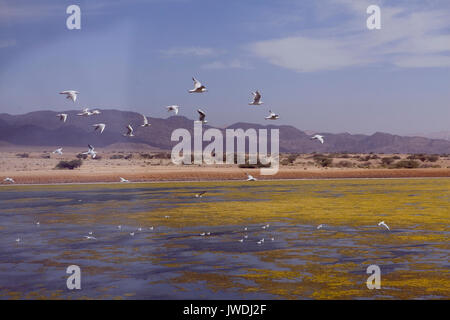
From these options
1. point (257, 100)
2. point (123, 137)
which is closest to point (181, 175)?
point (257, 100)

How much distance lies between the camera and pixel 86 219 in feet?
68.3

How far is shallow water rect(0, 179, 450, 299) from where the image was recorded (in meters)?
11.1

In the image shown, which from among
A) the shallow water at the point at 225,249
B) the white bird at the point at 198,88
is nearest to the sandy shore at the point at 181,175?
the shallow water at the point at 225,249

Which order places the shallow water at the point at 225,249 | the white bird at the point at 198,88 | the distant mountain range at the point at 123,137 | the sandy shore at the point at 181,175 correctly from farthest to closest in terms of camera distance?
the distant mountain range at the point at 123,137, the sandy shore at the point at 181,175, the white bird at the point at 198,88, the shallow water at the point at 225,249

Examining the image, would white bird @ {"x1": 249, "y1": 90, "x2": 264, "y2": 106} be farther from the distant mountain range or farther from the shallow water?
the distant mountain range

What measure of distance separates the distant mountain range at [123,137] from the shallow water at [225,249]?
5085 inches

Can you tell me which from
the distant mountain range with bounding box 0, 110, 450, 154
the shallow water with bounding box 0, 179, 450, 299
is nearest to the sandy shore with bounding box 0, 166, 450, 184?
the shallow water with bounding box 0, 179, 450, 299

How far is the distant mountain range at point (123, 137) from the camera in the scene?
527ft

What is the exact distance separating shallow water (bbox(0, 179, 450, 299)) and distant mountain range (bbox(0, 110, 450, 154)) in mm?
129170

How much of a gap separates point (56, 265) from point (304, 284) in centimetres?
512

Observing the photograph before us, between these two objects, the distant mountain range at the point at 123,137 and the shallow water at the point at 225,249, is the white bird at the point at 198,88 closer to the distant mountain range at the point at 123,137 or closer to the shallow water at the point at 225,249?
the shallow water at the point at 225,249
